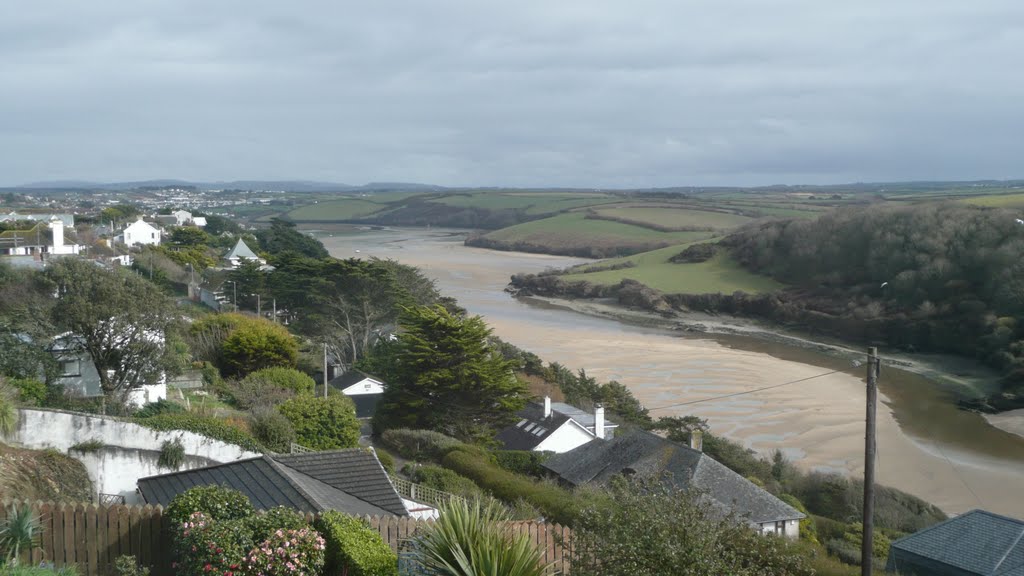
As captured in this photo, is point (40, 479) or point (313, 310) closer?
point (40, 479)

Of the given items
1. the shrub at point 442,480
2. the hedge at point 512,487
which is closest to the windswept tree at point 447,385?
the hedge at point 512,487

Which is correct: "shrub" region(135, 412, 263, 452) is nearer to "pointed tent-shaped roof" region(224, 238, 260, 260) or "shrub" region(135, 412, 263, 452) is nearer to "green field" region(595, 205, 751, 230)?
"pointed tent-shaped roof" region(224, 238, 260, 260)

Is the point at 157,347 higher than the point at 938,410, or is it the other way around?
the point at 157,347

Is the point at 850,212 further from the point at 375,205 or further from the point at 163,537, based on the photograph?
the point at 375,205

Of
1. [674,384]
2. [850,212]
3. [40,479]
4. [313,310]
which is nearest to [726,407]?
[674,384]

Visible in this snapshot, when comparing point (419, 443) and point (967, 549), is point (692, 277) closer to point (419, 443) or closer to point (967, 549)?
point (419, 443)

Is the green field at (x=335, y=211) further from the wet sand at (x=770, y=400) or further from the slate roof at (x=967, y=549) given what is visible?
the slate roof at (x=967, y=549)

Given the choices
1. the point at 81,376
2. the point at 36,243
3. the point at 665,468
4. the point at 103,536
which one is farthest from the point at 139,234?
the point at 103,536
